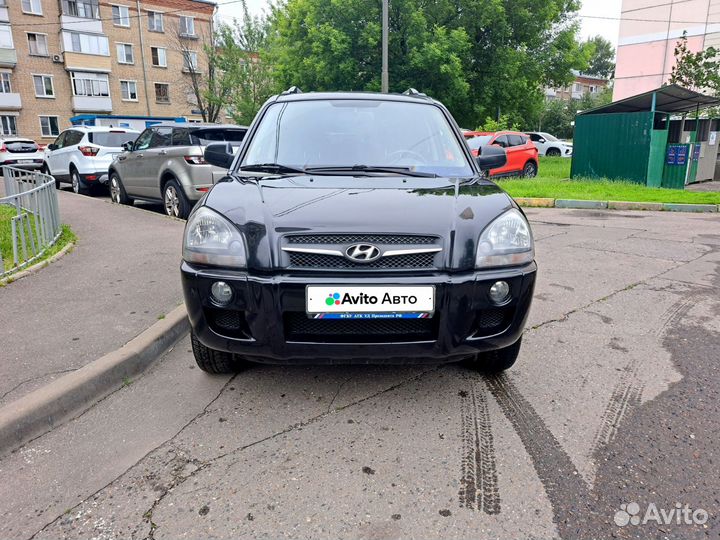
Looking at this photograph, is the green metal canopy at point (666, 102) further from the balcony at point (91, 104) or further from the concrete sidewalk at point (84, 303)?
the balcony at point (91, 104)

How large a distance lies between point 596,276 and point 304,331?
4.07 metres

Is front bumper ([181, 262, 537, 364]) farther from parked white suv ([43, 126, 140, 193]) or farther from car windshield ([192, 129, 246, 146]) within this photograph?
→ parked white suv ([43, 126, 140, 193])

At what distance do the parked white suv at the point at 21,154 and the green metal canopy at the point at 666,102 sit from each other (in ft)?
64.5

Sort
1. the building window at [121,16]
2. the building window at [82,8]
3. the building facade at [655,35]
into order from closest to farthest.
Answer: the building facade at [655,35]
the building window at [82,8]
the building window at [121,16]

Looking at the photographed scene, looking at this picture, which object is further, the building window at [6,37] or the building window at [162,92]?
the building window at [162,92]

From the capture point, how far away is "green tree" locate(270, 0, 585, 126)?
66.9 ft

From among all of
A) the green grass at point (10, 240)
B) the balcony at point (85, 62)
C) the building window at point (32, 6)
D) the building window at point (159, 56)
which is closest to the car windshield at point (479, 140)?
the green grass at point (10, 240)

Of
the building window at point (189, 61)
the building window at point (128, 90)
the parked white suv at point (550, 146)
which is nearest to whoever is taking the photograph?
the parked white suv at point (550, 146)

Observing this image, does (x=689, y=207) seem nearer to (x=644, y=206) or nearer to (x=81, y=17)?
(x=644, y=206)

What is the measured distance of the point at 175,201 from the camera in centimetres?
845

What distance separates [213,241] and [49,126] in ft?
149

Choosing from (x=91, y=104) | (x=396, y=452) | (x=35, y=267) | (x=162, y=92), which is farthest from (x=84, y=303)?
(x=162, y=92)

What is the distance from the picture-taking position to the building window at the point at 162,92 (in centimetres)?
4397

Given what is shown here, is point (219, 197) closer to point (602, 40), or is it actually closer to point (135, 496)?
point (135, 496)
